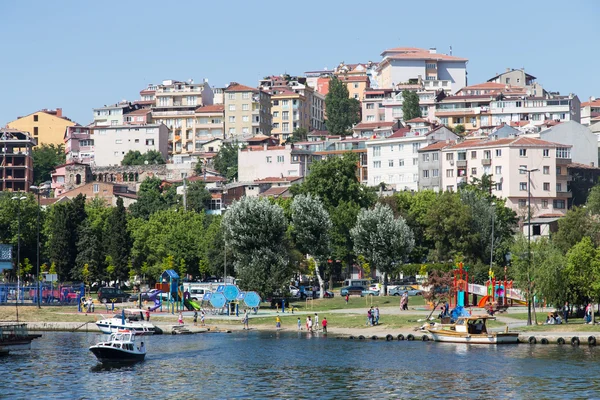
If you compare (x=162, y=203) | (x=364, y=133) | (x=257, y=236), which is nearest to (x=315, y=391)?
(x=257, y=236)

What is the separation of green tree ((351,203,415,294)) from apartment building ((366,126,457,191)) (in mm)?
56866

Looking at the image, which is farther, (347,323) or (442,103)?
(442,103)

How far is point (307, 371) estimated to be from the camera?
63312mm

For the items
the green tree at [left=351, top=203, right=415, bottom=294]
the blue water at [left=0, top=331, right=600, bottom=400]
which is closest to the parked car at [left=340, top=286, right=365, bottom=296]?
the green tree at [left=351, top=203, right=415, bottom=294]

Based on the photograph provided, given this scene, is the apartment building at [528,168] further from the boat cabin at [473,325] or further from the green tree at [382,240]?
the boat cabin at [473,325]

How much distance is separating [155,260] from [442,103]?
299ft

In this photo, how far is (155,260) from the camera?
400 feet

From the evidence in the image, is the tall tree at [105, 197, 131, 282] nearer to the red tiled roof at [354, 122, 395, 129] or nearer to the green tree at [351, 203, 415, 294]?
the green tree at [351, 203, 415, 294]

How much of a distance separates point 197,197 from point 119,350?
331ft

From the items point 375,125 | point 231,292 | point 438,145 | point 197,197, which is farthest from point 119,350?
point 375,125

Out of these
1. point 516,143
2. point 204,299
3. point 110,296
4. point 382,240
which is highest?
point 516,143

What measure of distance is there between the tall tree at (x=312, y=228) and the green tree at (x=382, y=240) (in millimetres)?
3289

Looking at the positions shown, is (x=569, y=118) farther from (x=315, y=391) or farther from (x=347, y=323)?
(x=315, y=391)

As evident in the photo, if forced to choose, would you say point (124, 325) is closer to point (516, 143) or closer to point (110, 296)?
point (110, 296)
